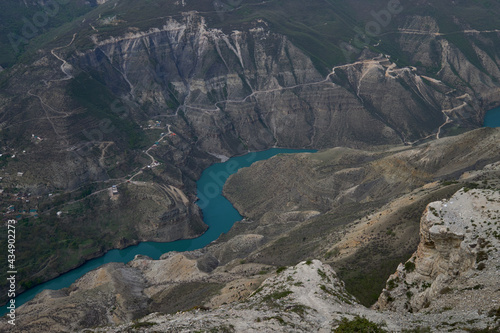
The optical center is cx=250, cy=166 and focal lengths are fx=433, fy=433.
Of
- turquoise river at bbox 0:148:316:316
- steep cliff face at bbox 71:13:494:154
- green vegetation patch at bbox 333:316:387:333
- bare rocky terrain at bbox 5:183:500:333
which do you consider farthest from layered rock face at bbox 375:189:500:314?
steep cliff face at bbox 71:13:494:154

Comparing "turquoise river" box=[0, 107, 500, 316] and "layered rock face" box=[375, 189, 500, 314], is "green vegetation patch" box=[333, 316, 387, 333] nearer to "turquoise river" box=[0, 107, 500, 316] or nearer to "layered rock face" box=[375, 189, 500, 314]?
"layered rock face" box=[375, 189, 500, 314]

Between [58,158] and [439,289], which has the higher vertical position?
[58,158]

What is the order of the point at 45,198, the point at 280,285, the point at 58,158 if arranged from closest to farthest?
1. the point at 280,285
2. the point at 45,198
3. the point at 58,158

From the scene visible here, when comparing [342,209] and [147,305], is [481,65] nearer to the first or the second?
[342,209]

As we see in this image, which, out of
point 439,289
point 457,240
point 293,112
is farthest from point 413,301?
point 293,112

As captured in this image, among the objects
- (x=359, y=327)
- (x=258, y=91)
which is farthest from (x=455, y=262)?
(x=258, y=91)

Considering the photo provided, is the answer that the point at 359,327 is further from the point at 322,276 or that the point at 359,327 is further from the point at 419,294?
the point at 322,276
